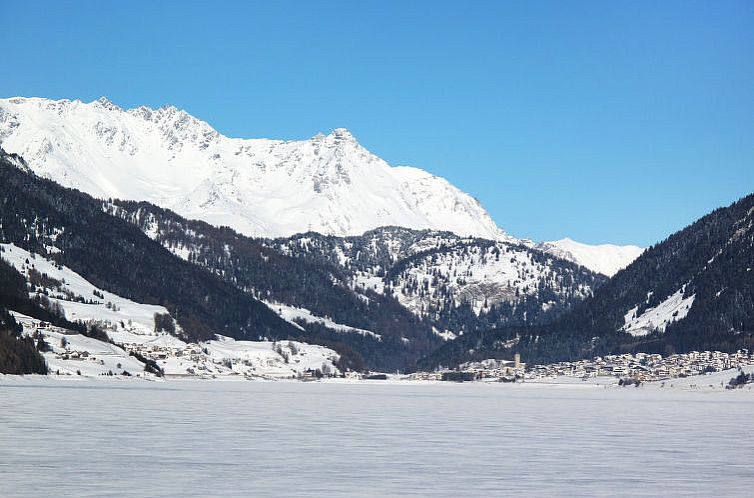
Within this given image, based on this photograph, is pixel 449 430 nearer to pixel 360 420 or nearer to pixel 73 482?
pixel 360 420

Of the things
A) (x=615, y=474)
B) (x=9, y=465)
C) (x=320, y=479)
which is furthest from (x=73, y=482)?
(x=615, y=474)

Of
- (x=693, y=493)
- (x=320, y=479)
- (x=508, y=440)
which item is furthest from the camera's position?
(x=508, y=440)

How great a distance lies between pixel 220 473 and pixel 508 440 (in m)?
35.7

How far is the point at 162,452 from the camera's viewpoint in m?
74.6

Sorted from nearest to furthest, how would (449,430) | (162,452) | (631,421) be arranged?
(162,452)
(449,430)
(631,421)

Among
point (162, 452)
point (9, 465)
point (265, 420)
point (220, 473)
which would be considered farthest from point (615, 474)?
point (265, 420)

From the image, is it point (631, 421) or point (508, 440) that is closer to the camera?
point (508, 440)

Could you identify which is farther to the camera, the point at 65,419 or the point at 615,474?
the point at 65,419

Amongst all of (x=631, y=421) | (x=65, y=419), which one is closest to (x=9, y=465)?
(x=65, y=419)

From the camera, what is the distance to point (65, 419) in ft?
350

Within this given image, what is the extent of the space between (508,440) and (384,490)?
36601mm

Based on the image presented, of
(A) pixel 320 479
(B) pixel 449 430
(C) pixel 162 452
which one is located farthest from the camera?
(B) pixel 449 430

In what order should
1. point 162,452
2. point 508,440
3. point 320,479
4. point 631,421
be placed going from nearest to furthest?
point 320,479, point 162,452, point 508,440, point 631,421

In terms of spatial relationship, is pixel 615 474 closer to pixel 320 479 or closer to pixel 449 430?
pixel 320 479
